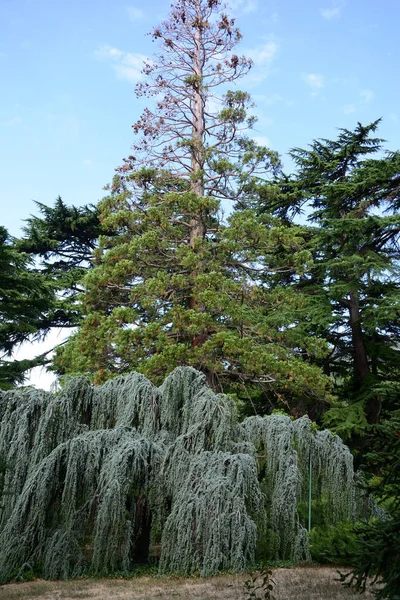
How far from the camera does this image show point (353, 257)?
551 inches

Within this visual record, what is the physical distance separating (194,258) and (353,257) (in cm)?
412

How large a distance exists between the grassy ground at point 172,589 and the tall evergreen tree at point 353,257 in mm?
6954

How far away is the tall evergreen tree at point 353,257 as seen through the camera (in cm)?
1405

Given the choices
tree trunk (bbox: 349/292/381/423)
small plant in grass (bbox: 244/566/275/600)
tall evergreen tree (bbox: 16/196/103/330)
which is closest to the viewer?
small plant in grass (bbox: 244/566/275/600)

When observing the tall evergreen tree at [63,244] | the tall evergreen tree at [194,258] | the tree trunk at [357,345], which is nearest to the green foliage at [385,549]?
Answer: the tall evergreen tree at [194,258]

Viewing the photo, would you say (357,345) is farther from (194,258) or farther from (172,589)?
(172,589)

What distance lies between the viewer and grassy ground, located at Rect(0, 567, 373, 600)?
5.38 meters

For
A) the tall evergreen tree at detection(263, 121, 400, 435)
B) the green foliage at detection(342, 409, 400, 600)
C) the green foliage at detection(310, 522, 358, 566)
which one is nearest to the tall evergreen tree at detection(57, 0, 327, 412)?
the tall evergreen tree at detection(263, 121, 400, 435)

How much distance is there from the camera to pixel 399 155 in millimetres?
14789

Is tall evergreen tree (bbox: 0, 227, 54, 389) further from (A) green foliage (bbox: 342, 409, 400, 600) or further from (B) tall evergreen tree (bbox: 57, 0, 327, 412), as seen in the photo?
(A) green foliage (bbox: 342, 409, 400, 600)

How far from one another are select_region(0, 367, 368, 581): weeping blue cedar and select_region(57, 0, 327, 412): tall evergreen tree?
3789 millimetres

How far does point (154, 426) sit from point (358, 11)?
21.0 ft

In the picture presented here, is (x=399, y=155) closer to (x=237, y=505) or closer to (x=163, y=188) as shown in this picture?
(x=163, y=188)

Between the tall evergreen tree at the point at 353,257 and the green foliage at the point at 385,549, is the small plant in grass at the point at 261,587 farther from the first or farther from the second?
Result: the tall evergreen tree at the point at 353,257
